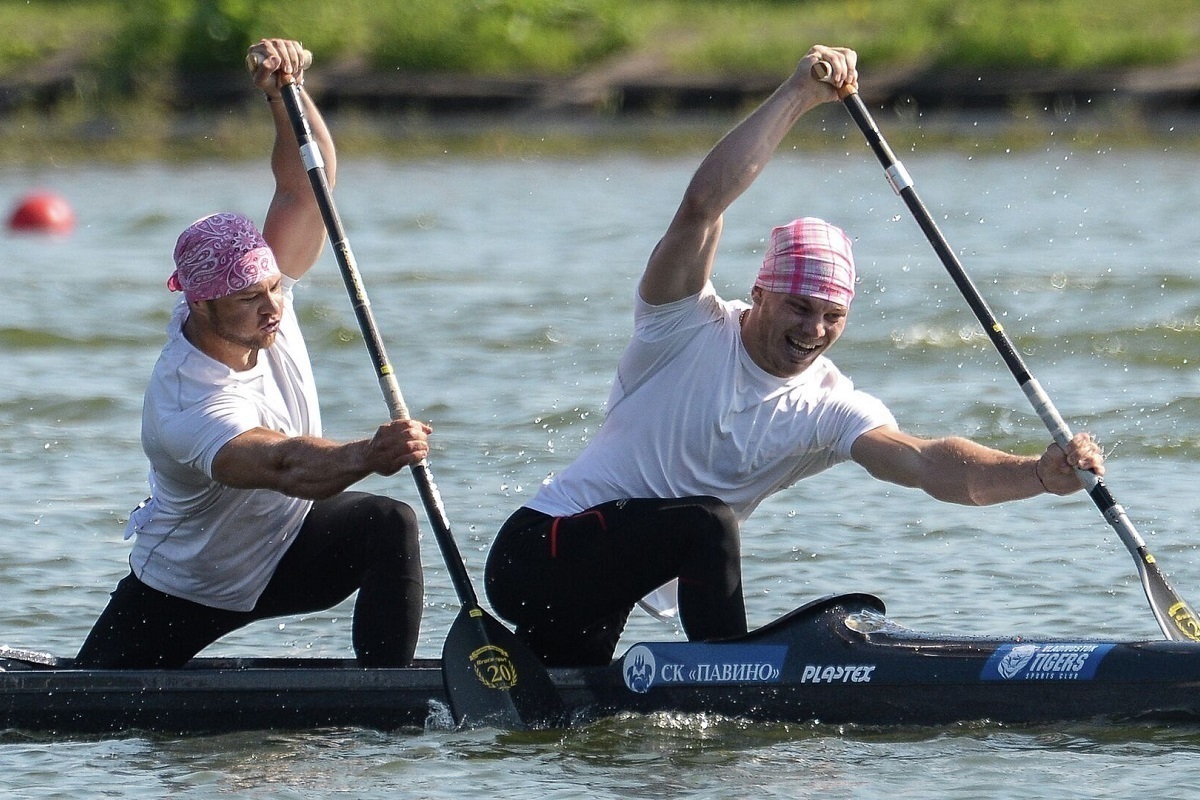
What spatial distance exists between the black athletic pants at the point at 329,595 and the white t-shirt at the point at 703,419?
1.25 feet

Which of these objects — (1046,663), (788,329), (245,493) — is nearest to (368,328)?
(245,493)

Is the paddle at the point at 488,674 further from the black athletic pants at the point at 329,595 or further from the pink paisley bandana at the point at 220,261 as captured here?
the pink paisley bandana at the point at 220,261

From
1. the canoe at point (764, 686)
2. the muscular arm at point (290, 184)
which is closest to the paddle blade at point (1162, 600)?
the canoe at point (764, 686)

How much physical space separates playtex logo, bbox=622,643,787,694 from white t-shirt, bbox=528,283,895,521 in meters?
0.33

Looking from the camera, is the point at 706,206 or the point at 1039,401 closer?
the point at 706,206

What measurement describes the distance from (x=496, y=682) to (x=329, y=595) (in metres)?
0.46

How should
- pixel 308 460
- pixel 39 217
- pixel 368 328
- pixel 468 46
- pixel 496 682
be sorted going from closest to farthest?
pixel 308 460 → pixel 496 682 → pixel 368 328 → pixel 39 217 → pixel 468 46

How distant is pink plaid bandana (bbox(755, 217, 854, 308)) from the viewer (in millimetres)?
4652

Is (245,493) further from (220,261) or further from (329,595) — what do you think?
(220,261)

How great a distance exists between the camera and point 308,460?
4.47 metres

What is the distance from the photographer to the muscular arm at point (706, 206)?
4.62 metres

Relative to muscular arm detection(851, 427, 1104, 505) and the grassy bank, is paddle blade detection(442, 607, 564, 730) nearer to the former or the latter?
muscular arm detection(851, 427, 1104, 505)

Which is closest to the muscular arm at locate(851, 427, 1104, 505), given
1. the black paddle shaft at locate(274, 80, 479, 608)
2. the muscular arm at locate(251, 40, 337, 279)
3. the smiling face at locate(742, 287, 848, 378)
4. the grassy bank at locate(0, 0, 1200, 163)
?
the smiling face at locate(742, 287, 848, 378)

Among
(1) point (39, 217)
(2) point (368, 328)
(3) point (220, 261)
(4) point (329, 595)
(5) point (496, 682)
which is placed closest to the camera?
(3) point (220, 261)
